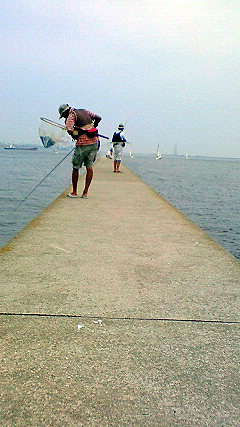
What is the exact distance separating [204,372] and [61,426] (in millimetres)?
811

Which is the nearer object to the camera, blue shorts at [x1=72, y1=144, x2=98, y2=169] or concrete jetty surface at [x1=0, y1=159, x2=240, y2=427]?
concrete jetty surface at [x1=0, y1=159, x2=240, y2=427]

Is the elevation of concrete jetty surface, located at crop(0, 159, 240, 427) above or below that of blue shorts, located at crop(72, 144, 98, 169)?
below

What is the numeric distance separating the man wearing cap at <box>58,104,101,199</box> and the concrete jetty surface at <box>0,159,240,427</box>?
12.3 feet

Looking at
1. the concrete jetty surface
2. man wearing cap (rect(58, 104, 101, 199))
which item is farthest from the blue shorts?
the concrete jetty surface

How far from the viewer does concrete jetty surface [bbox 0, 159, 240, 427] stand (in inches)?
72.4

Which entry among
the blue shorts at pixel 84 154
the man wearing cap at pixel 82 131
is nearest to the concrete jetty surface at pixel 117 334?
the man wearing cap at pixel 82 131

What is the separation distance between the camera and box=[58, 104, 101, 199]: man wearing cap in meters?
8.07

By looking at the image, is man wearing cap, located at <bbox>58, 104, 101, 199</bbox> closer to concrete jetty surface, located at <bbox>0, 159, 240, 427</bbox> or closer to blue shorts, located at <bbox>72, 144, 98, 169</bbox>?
blue shorts, located at <bbox>72, 144, 98, 169</bbox>

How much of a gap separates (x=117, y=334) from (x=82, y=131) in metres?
6.25

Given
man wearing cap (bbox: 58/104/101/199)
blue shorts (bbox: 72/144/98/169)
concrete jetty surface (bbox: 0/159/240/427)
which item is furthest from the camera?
blue shorts (bbox: 72/144/98/169)

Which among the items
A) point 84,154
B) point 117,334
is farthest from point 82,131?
point 117,334

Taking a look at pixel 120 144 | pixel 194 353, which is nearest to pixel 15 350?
pixel 194 353

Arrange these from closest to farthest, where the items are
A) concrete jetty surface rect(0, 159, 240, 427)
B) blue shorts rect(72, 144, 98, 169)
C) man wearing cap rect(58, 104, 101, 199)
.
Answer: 1. concrete jetty surface rect(0, 159, 240, 427)
2. man wearing cap rect(58, 104, 101, 199)
3. blue shorts rect(72, 144, 98, 169)

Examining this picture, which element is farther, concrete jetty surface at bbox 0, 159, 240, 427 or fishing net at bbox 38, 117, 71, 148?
fishing net at bbox 38, 117, 71, 148
